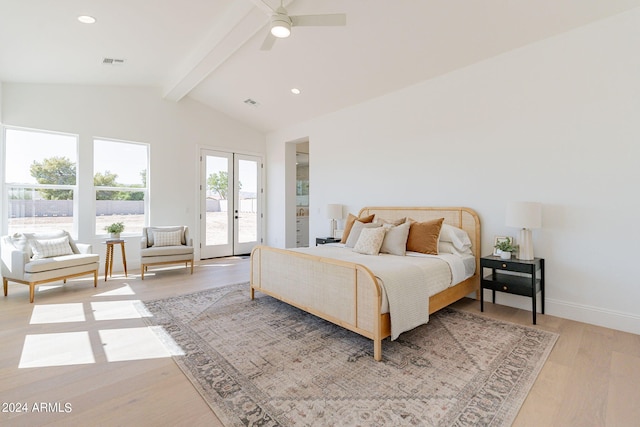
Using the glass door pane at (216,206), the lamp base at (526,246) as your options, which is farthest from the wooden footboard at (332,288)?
the glass door pane at (216,206)

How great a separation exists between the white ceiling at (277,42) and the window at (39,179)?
35.3 inches

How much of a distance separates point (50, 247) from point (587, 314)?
650 centimetres

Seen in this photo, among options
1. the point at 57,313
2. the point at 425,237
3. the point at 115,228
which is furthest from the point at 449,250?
the point at 115,228

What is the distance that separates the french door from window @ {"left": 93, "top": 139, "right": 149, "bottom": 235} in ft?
3.67

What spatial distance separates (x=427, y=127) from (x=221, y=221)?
4.69 metres

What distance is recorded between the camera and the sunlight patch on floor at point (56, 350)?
226 centimetres

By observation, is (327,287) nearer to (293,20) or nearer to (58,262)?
(293,20)

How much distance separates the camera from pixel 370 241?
3.60 metres

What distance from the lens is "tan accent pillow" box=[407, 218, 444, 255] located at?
3.51 metres

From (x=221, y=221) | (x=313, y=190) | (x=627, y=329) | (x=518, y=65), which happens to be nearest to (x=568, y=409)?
(x=627, y=329)

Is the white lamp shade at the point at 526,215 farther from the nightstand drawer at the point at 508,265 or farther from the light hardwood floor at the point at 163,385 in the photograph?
the light hardwood floor at the point at 163,385

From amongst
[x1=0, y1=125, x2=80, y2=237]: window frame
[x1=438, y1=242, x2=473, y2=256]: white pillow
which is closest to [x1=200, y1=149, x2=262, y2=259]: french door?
[x1=0, y1=125, x2=80, y2=237]: window frame

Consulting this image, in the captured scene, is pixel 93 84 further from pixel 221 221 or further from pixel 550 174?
pixel 550 174

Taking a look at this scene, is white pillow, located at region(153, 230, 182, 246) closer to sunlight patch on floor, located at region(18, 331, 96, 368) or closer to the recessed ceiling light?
sunlight patch on floor, located at region(18, 331, 96, 368)
